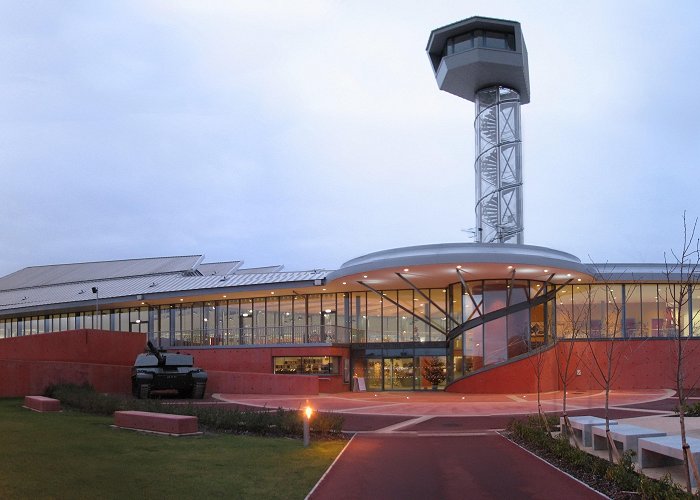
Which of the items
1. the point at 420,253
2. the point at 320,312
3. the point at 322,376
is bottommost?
the point at 322,376

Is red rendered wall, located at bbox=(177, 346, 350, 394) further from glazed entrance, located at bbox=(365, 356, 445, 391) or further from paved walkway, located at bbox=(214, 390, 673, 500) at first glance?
paved walkway, located at bbox=(214, 390, 673, 500)

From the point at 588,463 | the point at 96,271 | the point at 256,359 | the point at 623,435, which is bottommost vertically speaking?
the point at 256,359

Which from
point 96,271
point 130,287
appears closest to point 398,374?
point 130,287

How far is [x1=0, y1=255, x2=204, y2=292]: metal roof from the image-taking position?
2238 inches

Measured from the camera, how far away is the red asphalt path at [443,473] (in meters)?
11.0

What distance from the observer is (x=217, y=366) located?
41.7m

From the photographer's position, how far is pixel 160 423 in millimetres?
16641

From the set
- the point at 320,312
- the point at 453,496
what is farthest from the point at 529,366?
the point at 453,496

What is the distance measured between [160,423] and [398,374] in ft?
77.1

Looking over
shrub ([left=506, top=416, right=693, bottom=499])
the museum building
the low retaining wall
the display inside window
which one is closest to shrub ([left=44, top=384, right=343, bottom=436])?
shrub ([left=506, top=416, right=693, bottom=499])

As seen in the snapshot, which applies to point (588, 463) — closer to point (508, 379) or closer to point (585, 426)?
point (585, 426)

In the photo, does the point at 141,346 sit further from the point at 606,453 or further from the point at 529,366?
the point at 606,453

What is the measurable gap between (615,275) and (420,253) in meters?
13.0

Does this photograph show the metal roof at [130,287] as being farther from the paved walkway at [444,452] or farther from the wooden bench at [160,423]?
the wooden bench at [160,423]
